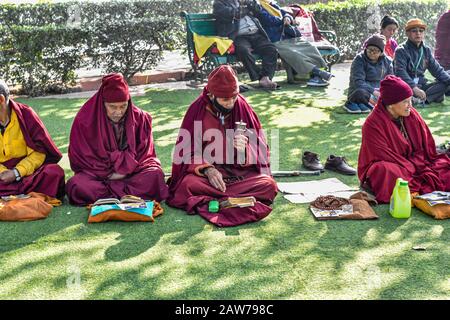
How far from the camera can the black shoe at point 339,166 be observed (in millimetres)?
6691

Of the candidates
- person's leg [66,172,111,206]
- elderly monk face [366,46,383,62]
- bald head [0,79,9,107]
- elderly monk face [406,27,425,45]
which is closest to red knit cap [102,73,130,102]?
person's leg [66,172,111,206]

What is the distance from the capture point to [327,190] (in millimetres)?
6172

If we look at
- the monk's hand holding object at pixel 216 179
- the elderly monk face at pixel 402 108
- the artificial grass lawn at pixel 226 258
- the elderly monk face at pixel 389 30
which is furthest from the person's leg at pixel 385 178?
the elderly monk face at pixel 389 30

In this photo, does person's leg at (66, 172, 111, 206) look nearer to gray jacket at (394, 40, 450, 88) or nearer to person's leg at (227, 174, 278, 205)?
person's leg at (227, 174, 278, 205)

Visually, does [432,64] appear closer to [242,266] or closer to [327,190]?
[327,190]

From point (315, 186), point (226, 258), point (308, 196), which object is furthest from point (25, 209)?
point (315, 186)

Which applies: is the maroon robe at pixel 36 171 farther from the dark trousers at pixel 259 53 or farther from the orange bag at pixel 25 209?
the dark trousers at pixel 259 53

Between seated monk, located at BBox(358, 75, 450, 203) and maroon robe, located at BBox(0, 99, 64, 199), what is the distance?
8.87 ft

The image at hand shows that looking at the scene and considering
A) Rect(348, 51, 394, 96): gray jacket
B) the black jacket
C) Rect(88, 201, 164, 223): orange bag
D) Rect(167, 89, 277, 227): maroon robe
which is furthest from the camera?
the black jacket

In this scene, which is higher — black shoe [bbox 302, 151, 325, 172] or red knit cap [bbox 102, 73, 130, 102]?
red knit cap [bbox 102, 73, 130, 102]

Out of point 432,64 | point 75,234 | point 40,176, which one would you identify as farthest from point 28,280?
point 432,64

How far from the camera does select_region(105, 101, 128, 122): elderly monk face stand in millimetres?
5848

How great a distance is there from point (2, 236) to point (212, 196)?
5.59 feet

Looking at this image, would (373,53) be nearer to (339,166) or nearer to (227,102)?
(339,166)
